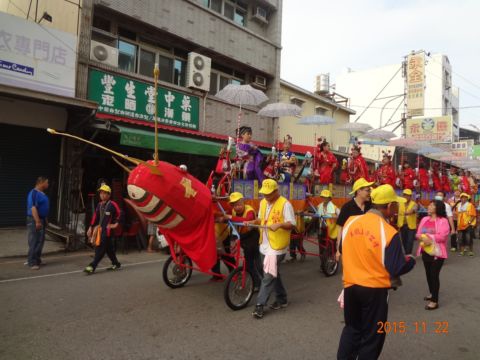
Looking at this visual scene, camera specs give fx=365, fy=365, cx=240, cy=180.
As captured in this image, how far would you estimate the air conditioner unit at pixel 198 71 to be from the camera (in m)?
→ 13.4

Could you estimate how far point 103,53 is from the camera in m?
11.1

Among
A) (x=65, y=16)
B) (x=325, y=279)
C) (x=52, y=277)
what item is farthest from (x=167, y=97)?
(x=325, y=279)

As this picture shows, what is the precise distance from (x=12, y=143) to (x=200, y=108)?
6.39 metres

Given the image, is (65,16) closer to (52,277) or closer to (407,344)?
(52,277)

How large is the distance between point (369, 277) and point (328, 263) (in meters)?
4.42

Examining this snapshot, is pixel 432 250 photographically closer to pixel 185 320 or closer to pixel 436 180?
pixel 185 320

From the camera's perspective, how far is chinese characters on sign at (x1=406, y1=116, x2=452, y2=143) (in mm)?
29562

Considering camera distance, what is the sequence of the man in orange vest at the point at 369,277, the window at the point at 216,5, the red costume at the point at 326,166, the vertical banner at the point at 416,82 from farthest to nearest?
the vertical banner at the point at 416,82
the window at the point at 216,5
the red costume at the point at 326,166
the man in orange vest at the point at 369,277

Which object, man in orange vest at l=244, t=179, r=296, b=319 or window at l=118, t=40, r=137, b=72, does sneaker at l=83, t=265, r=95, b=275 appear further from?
window at l=118, t=40, r=137, b=72

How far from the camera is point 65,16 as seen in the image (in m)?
10.5

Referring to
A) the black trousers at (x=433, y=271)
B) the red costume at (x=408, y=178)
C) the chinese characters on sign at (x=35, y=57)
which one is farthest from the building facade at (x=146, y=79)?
the black trousers at (x=433, y=271)

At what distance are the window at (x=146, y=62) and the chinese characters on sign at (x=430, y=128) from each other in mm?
23639

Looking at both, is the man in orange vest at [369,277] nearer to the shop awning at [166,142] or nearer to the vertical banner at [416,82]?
the shop awning at [166,142]
